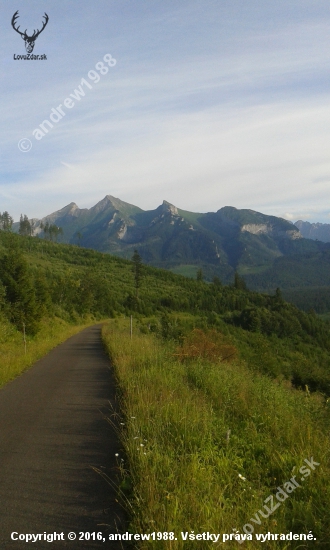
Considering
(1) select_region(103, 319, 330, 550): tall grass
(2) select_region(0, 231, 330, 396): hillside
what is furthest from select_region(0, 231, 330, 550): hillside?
(2) select_region(0, 231, 330, 396): hillside

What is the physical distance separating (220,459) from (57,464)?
2.14 meters

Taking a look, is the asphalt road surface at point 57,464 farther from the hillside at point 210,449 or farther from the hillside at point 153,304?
the hillside at point 153,304

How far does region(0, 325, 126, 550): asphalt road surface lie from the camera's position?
3.92m

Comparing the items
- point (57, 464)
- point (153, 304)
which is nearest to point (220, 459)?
point (57, 464)

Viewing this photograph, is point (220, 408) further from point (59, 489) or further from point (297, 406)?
point (59, 489)

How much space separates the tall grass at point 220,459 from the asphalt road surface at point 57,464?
338 mm

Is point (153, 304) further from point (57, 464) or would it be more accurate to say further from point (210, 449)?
point (210, 449)

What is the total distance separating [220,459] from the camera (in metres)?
5.08

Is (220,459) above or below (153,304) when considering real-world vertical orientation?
above

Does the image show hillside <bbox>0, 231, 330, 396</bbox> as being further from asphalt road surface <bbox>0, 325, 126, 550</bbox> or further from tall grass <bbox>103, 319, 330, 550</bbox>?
tall grass <bbox>103, 319, 330, 550</bbox>

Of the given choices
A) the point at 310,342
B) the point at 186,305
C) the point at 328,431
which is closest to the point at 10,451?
the point at 328,431

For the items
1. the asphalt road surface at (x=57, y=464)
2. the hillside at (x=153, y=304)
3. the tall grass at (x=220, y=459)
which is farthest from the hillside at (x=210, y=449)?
the hillside at (x=153, y=304)

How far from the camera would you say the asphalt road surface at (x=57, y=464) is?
3916 millimetres

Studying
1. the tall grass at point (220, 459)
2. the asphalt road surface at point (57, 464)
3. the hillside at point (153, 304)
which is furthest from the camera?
the hillside at point (153, 304)
